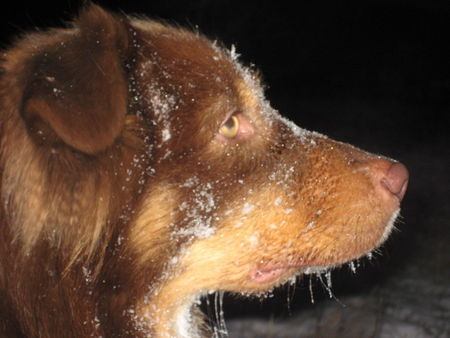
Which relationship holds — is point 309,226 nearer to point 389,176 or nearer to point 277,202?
point 277,202

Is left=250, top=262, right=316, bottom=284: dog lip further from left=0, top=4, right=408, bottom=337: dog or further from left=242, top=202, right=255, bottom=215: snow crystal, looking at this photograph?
left=242, top=202, right=255, bottom=215: snow crystal

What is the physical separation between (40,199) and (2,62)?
0.55m

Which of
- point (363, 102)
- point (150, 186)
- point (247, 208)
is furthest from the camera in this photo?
point (363, 102)

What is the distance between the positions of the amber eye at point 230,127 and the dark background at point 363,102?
78.0 inches

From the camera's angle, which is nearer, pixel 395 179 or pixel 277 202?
pixel 277 202

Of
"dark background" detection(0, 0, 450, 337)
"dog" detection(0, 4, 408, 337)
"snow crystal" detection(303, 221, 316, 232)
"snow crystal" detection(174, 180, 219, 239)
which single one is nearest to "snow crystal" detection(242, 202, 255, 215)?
"dog" detection(0, 4, 408, 337)

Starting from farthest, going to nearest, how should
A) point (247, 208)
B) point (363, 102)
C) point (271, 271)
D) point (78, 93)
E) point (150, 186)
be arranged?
point (363, 102)
point (271, 271)
point (247, 208)
point (150, 186)
point (78, 93)

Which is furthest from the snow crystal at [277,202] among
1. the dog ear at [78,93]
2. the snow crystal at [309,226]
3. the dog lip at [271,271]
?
the dog ear at [78,93]

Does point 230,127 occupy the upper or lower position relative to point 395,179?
lower

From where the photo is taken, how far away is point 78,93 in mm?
1897

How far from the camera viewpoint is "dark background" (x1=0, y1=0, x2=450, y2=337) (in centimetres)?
449

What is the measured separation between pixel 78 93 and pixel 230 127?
0.68m

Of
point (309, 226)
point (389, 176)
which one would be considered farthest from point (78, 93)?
point (389, 176)

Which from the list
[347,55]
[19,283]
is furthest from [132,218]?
[347,55]
